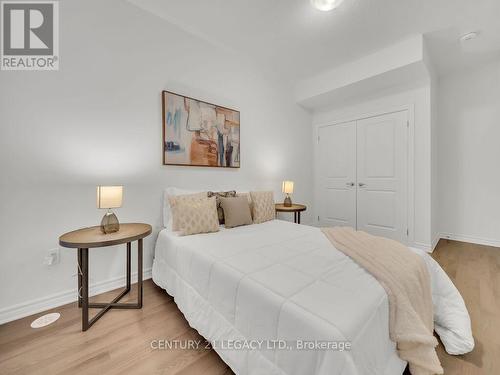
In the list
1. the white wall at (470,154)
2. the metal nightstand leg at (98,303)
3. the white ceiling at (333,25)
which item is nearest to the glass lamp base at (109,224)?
the metal nightstand leg at (98,303)

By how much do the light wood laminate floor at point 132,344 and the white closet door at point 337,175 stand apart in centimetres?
202

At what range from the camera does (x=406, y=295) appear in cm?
106

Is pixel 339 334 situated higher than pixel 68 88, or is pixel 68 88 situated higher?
pixel 68 88

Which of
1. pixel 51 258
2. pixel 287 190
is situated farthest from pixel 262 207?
pixel 51 258

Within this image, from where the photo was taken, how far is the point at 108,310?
5.62 feet

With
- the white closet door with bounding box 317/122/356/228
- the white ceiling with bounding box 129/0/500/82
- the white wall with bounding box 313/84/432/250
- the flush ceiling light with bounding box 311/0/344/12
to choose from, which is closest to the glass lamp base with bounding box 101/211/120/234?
the white ceiling with bounding box 129/0/500/82

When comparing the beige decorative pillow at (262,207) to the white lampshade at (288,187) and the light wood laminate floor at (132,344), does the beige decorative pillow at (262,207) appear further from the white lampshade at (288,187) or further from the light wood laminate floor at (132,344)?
the light wood laminate floor at (132,344)

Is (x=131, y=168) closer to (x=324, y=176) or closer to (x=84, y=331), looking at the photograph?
(x=84, y=331)

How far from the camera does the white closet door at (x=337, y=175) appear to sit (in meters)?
3.76

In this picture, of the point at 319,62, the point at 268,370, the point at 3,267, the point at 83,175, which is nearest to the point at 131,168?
the point at 83,175

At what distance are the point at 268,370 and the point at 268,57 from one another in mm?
3346

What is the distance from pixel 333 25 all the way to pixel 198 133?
1922 millimetres

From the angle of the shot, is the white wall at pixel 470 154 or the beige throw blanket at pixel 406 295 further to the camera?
the white wall at pixel 470 154

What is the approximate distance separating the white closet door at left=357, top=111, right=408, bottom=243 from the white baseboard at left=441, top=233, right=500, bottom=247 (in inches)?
39.5
